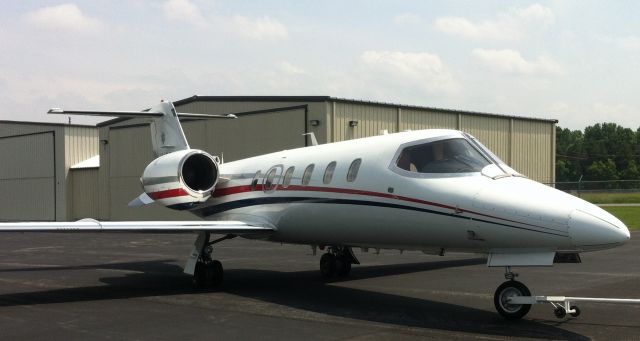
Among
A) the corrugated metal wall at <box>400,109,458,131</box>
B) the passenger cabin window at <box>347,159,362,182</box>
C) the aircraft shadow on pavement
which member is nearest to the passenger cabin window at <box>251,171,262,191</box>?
the aircraft shadow on pavement

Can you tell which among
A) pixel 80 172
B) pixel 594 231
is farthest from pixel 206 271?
pixel 80 172

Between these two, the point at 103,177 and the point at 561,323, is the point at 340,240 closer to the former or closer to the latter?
the point at 561,323

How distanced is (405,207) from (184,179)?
662 centimetres

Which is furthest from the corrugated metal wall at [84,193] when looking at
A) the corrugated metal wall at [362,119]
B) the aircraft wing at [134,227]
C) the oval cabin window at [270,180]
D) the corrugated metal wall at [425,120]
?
the aircraft wing at [134,227]

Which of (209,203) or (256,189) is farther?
(209,203)

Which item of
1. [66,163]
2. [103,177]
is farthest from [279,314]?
[66,163]

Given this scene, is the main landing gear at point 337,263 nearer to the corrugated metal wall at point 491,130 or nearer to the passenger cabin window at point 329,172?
the passenger cabin window at point 329,172

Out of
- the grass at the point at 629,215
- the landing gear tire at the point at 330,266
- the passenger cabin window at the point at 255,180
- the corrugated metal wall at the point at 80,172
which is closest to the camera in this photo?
the passenger cabin window at the point at 255,180

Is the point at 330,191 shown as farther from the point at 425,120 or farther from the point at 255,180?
the point at 425,120

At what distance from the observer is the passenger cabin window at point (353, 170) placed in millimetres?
10830

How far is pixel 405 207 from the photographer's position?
31.7ft

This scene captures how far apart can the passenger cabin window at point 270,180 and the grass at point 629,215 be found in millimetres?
20760

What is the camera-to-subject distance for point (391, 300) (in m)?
10.7

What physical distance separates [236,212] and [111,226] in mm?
2899
